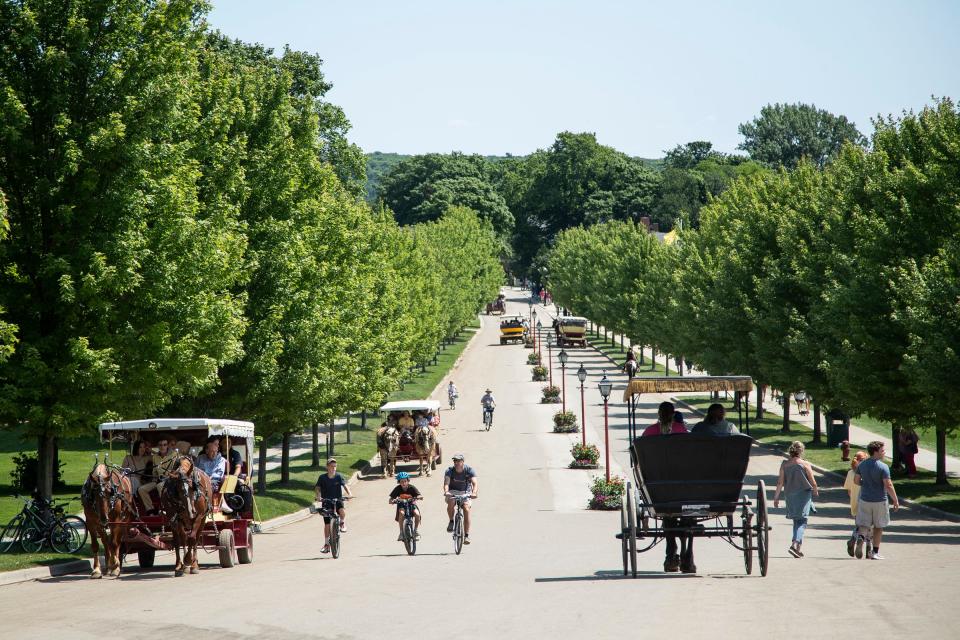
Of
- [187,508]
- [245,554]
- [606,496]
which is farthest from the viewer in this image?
[606,496]

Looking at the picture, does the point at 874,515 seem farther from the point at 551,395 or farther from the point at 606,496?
the point at 551,395

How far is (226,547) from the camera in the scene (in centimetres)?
2100

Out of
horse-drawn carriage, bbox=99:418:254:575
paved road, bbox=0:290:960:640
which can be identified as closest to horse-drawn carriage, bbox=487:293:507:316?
paved road, bbox=0:290:960:640

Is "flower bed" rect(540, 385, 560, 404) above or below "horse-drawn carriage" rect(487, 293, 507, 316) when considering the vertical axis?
below

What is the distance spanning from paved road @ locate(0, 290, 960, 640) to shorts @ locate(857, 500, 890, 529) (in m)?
0.66

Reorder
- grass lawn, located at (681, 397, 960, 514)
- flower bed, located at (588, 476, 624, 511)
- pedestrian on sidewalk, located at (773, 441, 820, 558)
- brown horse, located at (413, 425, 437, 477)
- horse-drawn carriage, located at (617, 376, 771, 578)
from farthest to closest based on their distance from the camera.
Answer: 1. brown horse, located at (413, 425, 437, 477)
2. flower bed, located at (588, 476, 624, 511)
3. grass lawn, located at (681, 397, 960, 514)
4. pedestrian on sidewalk, located at (773, 441, 820, 558)
5. horse-drawn carriage, located at (617, 376, 771, 578)

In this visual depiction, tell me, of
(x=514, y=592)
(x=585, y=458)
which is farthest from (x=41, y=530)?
(x=585, y=458)

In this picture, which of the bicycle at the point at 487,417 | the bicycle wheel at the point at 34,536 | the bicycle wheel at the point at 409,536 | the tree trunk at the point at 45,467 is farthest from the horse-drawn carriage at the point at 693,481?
the bicycle at the point at 487,417

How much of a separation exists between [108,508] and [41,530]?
13.6ft

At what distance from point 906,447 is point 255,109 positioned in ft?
70.1

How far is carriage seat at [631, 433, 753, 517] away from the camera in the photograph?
16.6 meters

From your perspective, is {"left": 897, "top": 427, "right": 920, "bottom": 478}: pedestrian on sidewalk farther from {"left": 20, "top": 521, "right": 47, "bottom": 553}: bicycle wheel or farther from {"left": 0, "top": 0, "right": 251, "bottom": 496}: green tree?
{"left": 20, "top": 521, "right": 47, "bottom": 553}: bicycle wheel

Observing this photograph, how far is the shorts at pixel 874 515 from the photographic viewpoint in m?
19.8

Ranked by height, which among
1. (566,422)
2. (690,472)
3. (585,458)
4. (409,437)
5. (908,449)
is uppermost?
(690,472)
